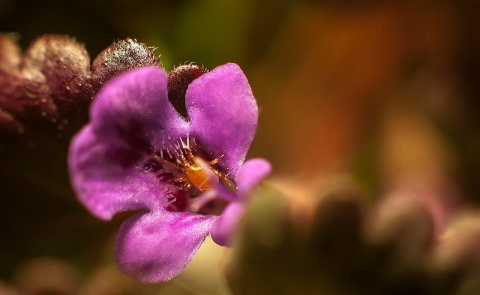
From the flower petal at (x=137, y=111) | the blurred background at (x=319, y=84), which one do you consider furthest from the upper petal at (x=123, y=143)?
the blurred background at (x=319, y=84)

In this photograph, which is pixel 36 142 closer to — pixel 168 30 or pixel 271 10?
pixel 168 30

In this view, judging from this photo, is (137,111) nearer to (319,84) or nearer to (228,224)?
(228,224)

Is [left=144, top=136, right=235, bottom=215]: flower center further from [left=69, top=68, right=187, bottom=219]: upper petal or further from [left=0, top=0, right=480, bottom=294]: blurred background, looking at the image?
[left=0, top=0, right=480, bottom=294]: blurred background

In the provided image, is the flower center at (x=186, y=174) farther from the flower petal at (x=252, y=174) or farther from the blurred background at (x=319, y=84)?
the blurred background at (x=319, y=84)

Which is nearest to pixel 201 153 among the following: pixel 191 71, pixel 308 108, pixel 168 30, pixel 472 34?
pixel 191 71

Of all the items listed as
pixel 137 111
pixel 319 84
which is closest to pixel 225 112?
pixel 137 111
